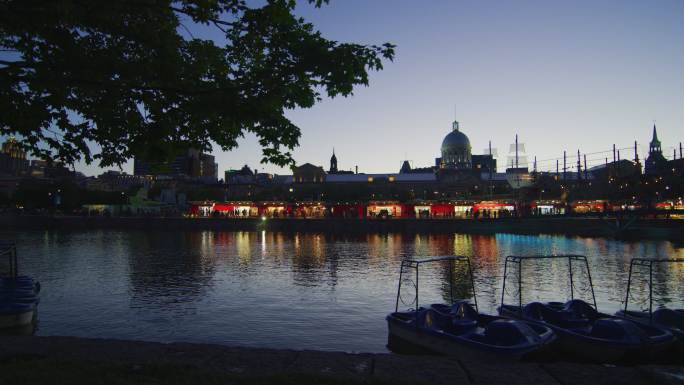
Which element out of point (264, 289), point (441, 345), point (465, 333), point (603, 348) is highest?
point (465, 333)

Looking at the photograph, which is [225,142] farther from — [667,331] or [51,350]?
[667,331]

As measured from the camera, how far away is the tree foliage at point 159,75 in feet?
35.3

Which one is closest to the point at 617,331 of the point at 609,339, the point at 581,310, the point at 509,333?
the point at 609,339

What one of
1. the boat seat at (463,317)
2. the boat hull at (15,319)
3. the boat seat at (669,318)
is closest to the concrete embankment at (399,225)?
the boat seat at (669,318)

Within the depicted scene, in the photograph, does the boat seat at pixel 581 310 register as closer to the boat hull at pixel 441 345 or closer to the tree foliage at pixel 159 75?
the boat hull at pixel 441 345

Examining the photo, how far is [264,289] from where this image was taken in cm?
3438

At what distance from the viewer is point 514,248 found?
65.1m

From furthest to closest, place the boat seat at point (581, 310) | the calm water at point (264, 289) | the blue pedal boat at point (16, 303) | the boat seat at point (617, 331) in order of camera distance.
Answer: the calm water at point (264, 289)
the blue pedal boat at point (16, 303)
the boat seat at point (581, 310)
the boat seat at point (617, 331)

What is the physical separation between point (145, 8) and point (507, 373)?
38.5ft

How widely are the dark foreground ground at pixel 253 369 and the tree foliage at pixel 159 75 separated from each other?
16.4 ft

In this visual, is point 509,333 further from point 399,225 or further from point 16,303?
point 399,225

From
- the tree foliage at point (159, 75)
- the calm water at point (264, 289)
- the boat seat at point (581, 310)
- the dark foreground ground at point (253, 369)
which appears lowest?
the calm water at point (264, 289)

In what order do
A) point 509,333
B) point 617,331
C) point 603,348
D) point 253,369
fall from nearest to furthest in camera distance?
point 253,369 < point 509,333 < point 603,348 < point 617,331

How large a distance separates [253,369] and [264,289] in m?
23.1
